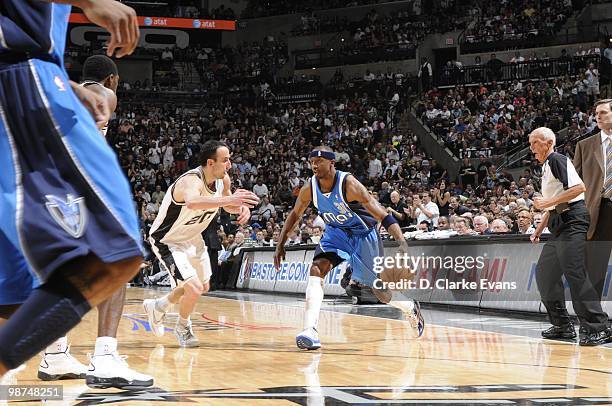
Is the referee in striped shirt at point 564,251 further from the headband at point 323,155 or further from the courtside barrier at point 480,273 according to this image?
the headband at point 323,155

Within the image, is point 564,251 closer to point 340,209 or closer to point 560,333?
point 560,333

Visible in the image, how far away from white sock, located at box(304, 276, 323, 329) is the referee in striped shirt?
7.09 feet

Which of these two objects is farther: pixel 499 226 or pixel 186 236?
pixel 499 226

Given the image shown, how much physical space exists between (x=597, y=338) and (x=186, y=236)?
12.7 ft

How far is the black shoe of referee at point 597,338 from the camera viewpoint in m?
7.66

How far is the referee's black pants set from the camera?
7793mm

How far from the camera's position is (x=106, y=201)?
86.8 inches

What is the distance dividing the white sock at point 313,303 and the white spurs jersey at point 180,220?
113 centimetres

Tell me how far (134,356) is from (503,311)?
5.77 meters

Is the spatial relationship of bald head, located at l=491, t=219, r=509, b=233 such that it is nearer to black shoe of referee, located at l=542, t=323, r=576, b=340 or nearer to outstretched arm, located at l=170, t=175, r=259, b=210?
black shoe of referee, located at l=542, t=323, r=576, b=340

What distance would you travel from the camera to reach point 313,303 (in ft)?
25.2

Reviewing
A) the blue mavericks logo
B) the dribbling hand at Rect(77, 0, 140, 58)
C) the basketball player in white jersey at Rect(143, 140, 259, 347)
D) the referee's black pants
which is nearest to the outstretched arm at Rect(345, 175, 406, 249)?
the basketball player in white jersey at Rect(143, 140, 259, 347)

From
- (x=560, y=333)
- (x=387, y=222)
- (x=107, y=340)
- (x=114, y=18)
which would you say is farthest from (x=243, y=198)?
(x=560, y=333)

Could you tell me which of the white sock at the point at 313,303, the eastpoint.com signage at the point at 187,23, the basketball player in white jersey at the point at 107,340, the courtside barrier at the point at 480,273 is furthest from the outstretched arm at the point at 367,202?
the eastpoint.com signage at the point at 187,23
